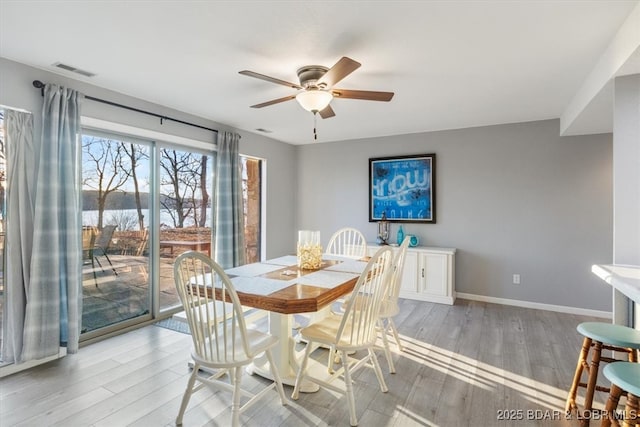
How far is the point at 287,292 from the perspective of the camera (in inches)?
80.8

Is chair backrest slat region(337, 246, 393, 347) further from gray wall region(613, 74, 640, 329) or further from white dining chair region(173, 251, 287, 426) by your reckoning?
gray wall region(613, 74, 640, 329)

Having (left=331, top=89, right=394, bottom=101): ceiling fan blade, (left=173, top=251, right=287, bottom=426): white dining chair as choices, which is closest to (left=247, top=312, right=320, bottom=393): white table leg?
(left=173, top=251, right=287, bottom=426): white dining chair

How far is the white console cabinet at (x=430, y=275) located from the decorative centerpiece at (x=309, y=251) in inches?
77.3

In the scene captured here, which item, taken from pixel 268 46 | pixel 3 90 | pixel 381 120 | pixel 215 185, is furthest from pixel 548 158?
pixel 3 90

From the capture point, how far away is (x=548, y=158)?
4.14 m

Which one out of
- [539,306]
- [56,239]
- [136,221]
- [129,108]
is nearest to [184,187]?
[136,221]

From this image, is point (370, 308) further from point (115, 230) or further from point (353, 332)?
point (115, 230)

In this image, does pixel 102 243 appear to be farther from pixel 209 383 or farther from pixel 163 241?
pixel 209 383

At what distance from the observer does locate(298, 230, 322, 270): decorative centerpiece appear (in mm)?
2766

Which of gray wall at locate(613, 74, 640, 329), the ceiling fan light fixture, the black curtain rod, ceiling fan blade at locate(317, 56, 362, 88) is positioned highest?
the black curtain rod

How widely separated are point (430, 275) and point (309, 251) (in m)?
2.39

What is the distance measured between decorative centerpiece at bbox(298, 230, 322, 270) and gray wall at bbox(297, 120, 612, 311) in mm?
2618

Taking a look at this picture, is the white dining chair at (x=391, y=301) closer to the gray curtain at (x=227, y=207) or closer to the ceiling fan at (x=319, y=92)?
the ceiling fan at (x=319, y=92)

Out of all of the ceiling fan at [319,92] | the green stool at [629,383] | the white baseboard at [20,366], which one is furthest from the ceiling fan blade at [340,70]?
the white baseboard at [20,366]
